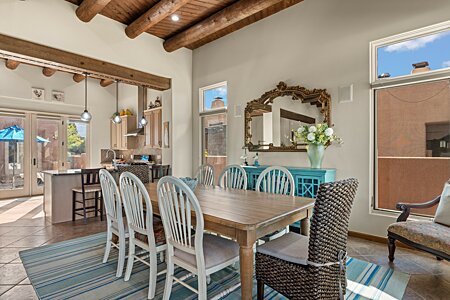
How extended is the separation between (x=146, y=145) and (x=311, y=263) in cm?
601

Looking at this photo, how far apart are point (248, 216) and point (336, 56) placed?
3.06 metres

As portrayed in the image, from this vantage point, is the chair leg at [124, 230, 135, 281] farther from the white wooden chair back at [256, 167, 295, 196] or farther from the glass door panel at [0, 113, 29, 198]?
the glass door panel at [0, 113, 29, 198]

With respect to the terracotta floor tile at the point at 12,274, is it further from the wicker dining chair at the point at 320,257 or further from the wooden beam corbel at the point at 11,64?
the wooden beam corbel at the point at 11,64

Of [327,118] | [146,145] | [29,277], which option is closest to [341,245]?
[327,118]

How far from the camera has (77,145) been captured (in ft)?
25.1

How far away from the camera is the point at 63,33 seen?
3.94 meters

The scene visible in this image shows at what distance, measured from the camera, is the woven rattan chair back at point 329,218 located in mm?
1523

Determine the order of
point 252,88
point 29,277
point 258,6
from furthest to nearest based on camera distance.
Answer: point 252,88
point 258,6
point 29,277

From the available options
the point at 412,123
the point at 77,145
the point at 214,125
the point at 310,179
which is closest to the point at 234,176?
the point at 310,179

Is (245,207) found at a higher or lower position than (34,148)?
lower

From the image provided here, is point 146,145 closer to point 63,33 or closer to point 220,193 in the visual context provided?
point 63,33

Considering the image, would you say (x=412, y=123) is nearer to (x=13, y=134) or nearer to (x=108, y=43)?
(x=108, y=43)

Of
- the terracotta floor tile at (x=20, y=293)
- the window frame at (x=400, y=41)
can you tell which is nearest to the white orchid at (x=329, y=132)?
the window frame at (x=400, y=41)

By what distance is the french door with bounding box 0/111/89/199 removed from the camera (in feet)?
21.2
